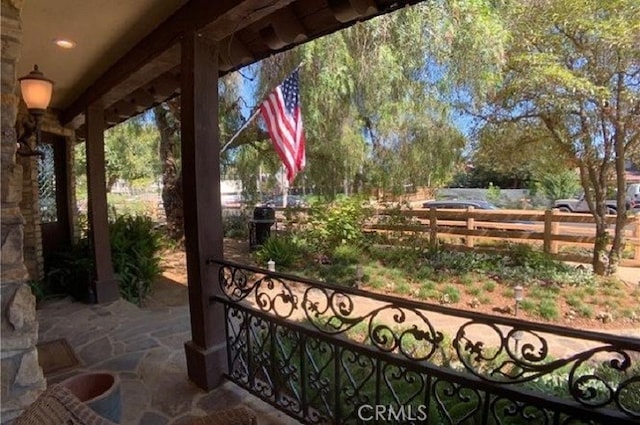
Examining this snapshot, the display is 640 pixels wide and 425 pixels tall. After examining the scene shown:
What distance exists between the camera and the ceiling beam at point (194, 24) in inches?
75.4

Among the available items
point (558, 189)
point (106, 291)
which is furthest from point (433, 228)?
point (558, 189)

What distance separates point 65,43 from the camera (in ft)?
8.88

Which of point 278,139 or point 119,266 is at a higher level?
point 278,139

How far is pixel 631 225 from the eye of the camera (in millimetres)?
6352

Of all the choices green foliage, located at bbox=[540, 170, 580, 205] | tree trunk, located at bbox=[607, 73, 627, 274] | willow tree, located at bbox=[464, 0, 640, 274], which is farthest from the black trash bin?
green foliage, located at bbox=[540, 170, 580, 205]

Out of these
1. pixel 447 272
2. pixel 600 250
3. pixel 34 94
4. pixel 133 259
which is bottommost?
pixel 447 272

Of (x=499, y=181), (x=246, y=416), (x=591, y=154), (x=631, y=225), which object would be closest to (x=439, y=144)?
(x=591, y=154)

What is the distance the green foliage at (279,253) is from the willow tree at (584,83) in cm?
406

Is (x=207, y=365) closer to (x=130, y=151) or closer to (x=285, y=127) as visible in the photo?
(x=285, y=127)

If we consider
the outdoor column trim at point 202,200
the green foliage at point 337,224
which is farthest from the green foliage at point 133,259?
the green foliage at point 337,224

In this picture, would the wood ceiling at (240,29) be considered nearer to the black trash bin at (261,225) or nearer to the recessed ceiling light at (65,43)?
the recessed ceiling light at (65,43)

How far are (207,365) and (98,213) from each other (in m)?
2.58

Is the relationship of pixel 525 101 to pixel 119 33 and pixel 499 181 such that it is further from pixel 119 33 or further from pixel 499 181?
pixel 499 181

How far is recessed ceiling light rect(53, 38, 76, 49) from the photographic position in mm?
2650
